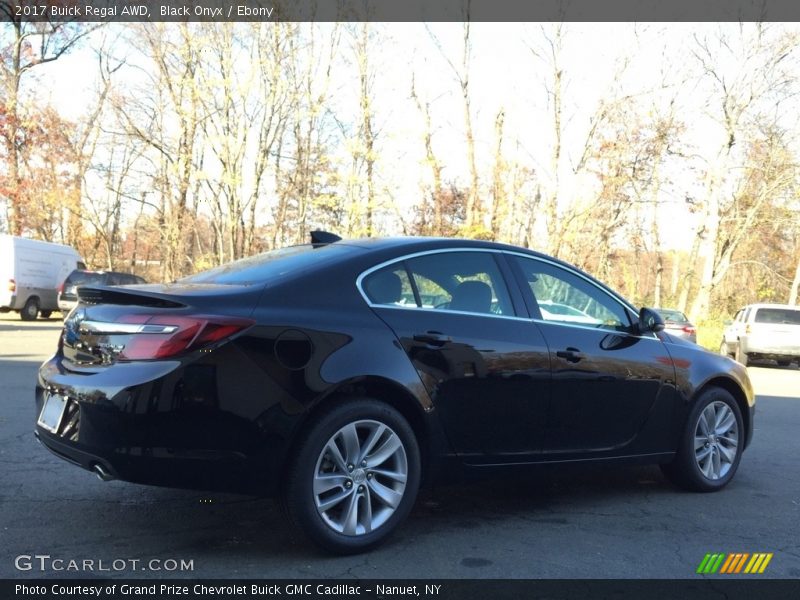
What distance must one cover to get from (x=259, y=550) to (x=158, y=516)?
0.86m

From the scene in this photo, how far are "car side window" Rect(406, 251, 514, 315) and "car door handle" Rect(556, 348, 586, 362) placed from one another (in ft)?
1.23

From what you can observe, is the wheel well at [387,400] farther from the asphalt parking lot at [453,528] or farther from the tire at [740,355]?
the tire at [740,355]

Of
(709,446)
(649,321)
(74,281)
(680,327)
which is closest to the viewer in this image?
(649,321)

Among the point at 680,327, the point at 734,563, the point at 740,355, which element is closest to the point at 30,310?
the point at 680,327

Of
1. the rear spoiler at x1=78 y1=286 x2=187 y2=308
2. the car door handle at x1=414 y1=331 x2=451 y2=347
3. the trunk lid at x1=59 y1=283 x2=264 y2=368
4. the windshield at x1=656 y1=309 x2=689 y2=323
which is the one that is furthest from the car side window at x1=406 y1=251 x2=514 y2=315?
the windshield at x1=656 y1=309 x2=689 y2=323

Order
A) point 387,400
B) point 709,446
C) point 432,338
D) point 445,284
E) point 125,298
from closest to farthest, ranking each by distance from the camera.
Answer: point 125,298 < point 387,400 < point 432,338 < point 445,284 < point 709,446

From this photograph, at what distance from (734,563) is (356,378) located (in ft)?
6.99

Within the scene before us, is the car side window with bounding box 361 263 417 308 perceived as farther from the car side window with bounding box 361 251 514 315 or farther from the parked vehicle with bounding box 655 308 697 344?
the parked vehicle with bounding box 655 308 697 344

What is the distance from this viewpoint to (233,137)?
23828 mm

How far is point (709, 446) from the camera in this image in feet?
18.2

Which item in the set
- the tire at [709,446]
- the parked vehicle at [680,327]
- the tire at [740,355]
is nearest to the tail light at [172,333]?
the tire at [709,446]

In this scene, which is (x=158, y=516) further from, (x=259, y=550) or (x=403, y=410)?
(x=403, y=410)
